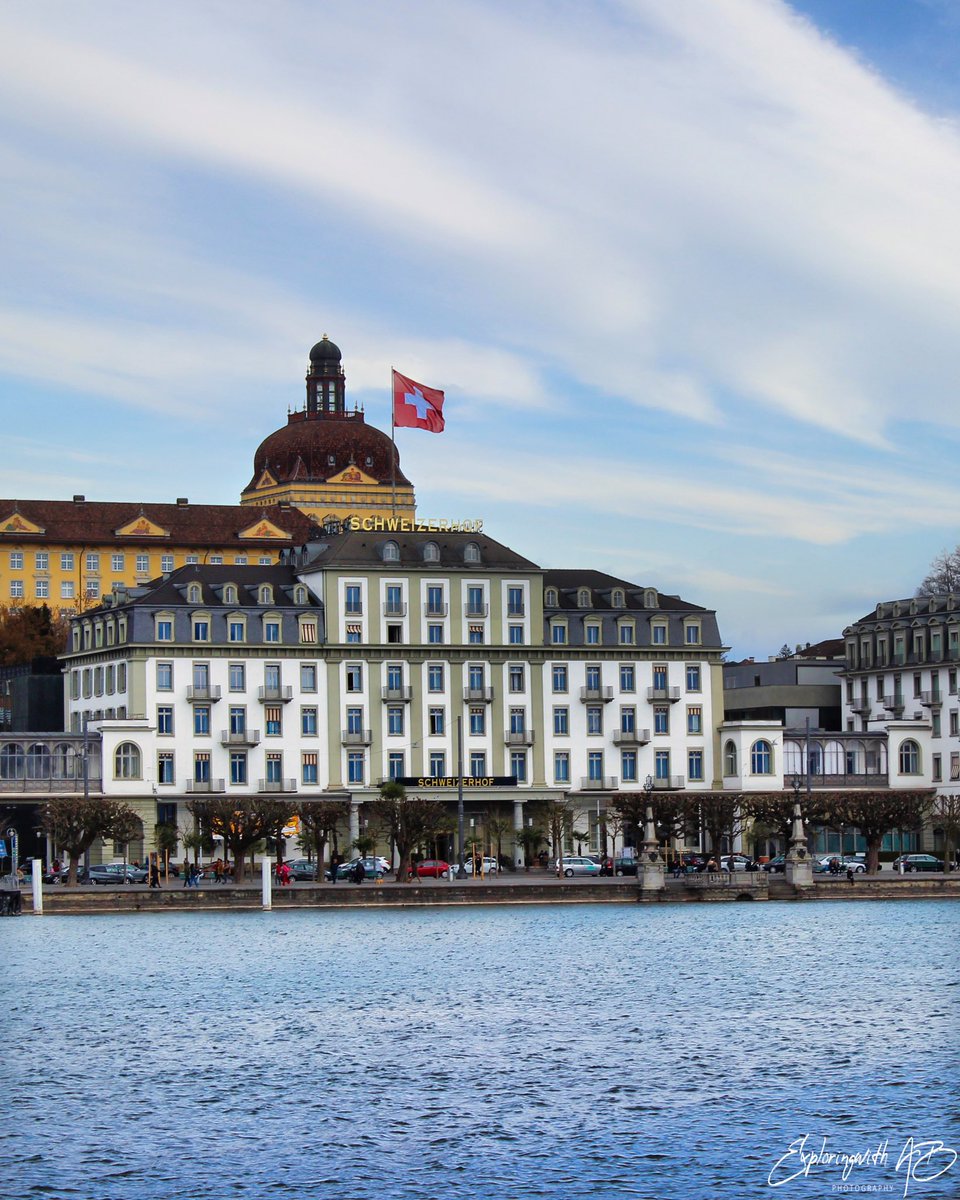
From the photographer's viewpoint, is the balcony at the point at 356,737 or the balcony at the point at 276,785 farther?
the balcony at the point at 356,737

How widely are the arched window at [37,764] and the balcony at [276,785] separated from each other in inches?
470

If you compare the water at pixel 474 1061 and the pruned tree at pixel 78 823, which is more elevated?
the pruned tree at pixel 78 823

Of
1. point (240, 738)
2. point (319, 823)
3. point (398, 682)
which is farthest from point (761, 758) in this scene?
point (319, 823)

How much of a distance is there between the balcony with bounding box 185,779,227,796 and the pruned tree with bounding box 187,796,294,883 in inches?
262

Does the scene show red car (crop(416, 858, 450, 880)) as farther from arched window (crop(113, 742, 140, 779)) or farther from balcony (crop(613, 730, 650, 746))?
balcony (crop(613, 730, 650, 746))

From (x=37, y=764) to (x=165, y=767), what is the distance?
7.04m

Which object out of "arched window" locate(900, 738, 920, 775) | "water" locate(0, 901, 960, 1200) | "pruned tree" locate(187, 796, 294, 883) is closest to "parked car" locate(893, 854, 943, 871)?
"arched window" locate(900, 738, 920, 775)

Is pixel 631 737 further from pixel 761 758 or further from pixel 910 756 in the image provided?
pixel 910 756

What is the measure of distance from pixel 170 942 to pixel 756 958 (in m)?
23.0

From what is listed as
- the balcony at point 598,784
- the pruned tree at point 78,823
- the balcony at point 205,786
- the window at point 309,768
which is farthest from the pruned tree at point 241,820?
the balcony at point 598,784

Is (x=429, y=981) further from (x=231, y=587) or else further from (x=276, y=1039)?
(x=231, y=587)

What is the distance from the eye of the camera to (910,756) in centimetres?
15725

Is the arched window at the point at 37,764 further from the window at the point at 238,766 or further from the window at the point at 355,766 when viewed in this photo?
the window at the point at 355,766

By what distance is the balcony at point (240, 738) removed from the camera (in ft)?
459
